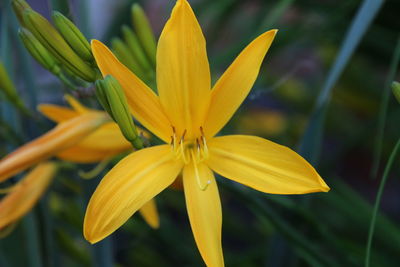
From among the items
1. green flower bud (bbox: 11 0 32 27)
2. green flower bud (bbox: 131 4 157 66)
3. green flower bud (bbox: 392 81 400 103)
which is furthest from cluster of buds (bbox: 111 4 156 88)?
green flower bud (bbox: 392 81 400 103)

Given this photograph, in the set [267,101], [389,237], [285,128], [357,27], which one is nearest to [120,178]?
[357,27]

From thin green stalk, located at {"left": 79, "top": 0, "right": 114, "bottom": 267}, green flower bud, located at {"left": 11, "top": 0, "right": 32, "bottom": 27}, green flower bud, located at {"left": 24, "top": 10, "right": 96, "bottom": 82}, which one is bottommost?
thin green stalk, located at {"left": 79, "top": 0, "right": 114, "bottom": 267}

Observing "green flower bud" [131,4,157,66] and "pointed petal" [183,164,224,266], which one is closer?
"pointed petal" [183,164,224,266]

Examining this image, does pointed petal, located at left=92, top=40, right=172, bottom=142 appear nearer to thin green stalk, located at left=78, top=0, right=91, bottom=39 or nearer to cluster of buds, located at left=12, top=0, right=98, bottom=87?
cluster of buds, located at left=12, top=0, right=98, bottom=87

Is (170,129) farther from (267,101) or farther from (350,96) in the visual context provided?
(267,101)

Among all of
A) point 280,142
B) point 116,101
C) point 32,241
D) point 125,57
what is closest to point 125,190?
point 116,101
